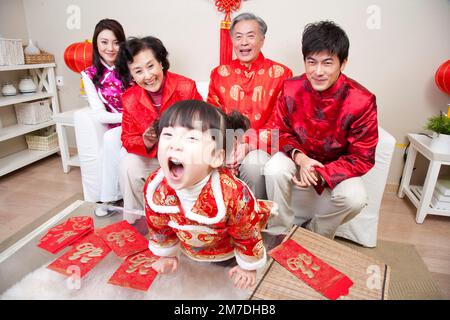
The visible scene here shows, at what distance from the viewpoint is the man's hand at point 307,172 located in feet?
4.56

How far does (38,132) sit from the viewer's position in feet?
9.02

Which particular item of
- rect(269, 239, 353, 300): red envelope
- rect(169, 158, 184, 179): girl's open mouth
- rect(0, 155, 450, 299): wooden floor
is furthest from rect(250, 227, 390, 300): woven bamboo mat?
rect(0, 155, 450, 299): wooden floor

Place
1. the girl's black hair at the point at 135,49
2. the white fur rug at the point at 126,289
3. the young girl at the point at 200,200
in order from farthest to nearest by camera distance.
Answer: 1. the girl's black hair at the point at 135,49
2. the white fur rug at the point at 126,289
3. the young girl at the point at 200,200

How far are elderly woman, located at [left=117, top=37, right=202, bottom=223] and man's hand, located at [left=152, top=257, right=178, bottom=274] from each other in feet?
1.95

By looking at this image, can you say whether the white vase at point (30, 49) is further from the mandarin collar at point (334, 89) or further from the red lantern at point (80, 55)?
the mandarin collar at point (334, 89)

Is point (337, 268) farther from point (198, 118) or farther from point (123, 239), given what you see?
point (123, 239)

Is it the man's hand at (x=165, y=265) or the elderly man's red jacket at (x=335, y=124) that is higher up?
the elderly man's red jacket at (x=335, y=124)

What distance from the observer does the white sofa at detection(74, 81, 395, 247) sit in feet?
4.89

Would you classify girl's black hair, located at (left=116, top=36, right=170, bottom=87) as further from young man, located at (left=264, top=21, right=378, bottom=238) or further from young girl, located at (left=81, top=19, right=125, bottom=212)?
young man, located at (left=264, top=21, right=378, bottom=238)

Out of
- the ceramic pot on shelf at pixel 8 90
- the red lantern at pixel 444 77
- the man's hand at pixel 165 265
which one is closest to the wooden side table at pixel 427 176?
the red lantern at pixel 444 77

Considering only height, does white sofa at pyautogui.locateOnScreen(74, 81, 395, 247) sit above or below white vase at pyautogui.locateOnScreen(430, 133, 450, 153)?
below

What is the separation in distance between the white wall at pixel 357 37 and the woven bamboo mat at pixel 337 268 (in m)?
1.43

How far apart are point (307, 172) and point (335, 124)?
0.25 meters
